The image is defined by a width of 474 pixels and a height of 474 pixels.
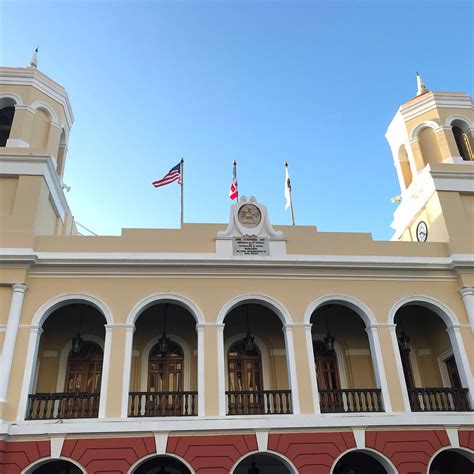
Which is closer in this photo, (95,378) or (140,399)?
(140,399)

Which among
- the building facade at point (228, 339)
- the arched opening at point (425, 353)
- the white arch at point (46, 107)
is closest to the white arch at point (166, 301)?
the building facade at point (228, 339)

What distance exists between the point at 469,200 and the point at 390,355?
5378mm

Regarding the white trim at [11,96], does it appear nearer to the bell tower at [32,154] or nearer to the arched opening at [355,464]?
the bell tower at [32,154]

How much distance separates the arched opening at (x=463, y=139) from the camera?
15.6 m

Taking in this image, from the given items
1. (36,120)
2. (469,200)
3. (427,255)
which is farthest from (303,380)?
(36,120)

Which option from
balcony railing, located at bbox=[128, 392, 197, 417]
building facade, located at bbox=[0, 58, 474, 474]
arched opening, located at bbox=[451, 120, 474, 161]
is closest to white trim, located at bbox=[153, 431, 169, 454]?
building facade, located at bbox=[0, 58, 474, 474]

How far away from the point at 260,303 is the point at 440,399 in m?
4.70

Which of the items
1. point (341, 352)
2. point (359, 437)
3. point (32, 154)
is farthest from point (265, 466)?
point (32, 154)

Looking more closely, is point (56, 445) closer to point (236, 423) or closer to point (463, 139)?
point (236, 423)

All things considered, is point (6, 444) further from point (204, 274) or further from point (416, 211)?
point (416, 211)

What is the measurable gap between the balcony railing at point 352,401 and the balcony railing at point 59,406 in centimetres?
498

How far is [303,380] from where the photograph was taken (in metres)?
11.1

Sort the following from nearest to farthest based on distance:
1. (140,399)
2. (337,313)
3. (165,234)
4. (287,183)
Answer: (140,399), (165,234), (337,313), (287,183)

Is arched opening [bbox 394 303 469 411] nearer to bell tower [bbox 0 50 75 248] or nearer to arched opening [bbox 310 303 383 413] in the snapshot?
A: arched opening [bbox 310 303 383 413]
